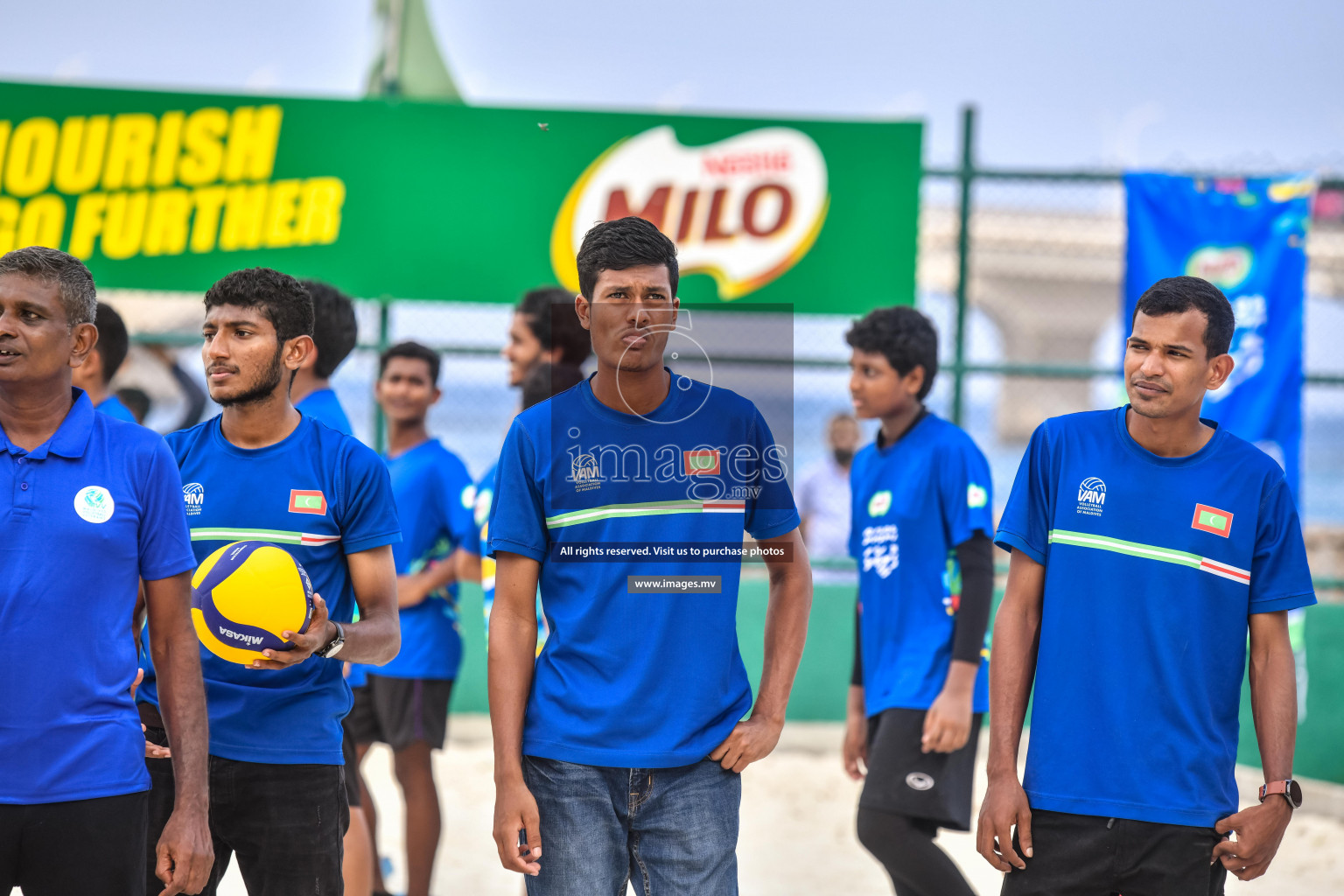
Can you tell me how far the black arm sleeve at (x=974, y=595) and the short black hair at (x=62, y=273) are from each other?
2673 millimetres

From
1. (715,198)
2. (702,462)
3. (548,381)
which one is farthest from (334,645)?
(715,198)

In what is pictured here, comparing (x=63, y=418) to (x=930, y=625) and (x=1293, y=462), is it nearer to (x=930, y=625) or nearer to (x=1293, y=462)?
(x=930, y=625)

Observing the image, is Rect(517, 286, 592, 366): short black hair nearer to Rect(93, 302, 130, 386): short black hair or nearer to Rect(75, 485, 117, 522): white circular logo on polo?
Rect(93, 302, 130, 386): short black hair

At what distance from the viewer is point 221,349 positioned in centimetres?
300

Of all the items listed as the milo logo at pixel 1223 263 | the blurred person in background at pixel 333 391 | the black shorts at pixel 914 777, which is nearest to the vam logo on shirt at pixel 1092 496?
A: the black shorts at pixel 914 777

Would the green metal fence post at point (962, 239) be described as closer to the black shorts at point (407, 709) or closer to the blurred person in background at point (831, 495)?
the blurred person in background at point (831, 495)

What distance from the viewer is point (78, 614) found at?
2.35 metres

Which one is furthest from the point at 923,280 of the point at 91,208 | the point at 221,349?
the point at 221,349

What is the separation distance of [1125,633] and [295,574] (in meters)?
1.84

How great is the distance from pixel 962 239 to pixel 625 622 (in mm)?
5618

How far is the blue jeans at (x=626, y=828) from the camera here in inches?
99.3

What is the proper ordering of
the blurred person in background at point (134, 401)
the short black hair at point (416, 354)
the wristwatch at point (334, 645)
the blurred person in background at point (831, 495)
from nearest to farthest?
1. the wristwatch at point (334, 645)
2. the short black hair at point (416, 354)
3. the blurred person in background at point (134, 401)
4. the blurred person in background at point (831, 495)

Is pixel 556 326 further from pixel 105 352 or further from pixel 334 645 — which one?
pixel 334 645

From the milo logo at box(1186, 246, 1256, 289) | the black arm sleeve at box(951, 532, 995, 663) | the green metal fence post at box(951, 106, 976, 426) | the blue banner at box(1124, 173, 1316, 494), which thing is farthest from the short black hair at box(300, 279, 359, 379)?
the milo logo at box(1186, 246, 1256, 289)
